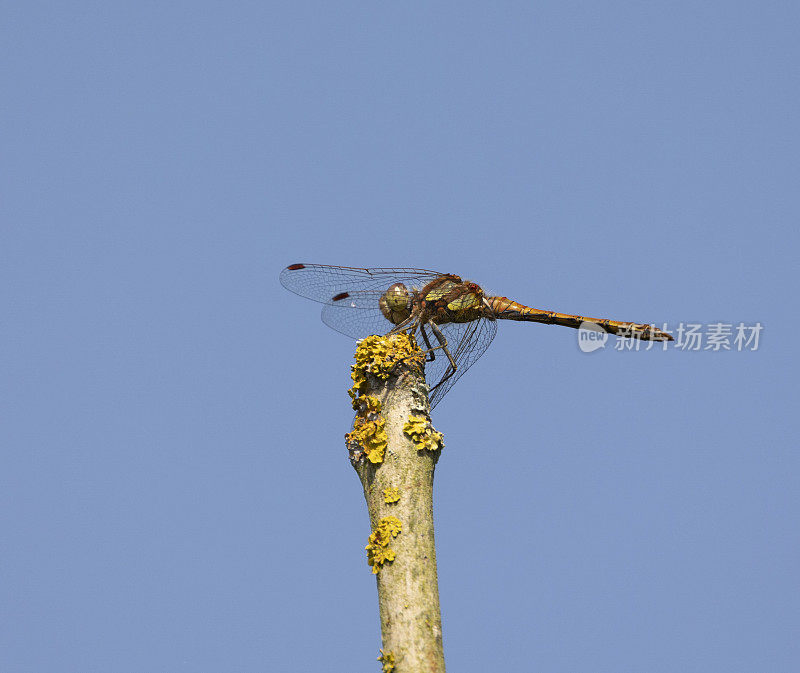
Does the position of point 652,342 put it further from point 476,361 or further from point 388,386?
point 388,386

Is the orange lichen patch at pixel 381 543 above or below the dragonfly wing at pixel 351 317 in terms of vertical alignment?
below

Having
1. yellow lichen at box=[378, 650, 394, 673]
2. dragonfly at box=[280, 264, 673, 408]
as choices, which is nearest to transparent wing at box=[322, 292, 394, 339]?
dragonfly at box=[280, 264, 673, 408]

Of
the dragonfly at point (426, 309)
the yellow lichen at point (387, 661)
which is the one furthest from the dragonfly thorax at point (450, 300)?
the yellow lichen at point (387, 661)

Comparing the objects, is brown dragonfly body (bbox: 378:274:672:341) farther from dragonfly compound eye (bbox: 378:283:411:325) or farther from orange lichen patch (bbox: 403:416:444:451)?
orange lichen patch (bbox: 403:416:444:451)

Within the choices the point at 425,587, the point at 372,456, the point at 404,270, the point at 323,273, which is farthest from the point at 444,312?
the point at 425,587

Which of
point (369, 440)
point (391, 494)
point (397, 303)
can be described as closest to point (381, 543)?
point (391, 494)

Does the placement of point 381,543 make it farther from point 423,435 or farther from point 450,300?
point 450,300

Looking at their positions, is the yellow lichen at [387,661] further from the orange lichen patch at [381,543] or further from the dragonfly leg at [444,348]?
the dragonfly leg at [444,348]
